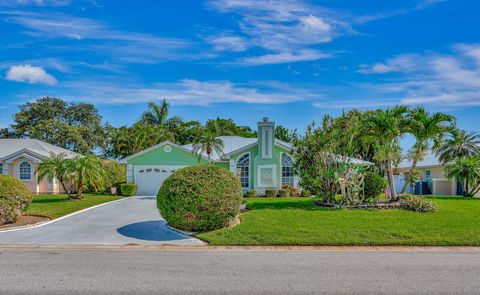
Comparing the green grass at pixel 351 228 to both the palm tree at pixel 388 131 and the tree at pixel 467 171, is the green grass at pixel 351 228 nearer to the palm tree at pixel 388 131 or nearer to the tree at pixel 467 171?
the palm tree at pixel 388 131

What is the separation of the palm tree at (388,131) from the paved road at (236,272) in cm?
744

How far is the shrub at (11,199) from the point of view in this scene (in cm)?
1447

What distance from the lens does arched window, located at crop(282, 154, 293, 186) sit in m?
29.3

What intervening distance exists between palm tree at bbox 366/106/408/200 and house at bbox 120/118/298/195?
10156 millimetres

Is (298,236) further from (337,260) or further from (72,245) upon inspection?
(72,245)

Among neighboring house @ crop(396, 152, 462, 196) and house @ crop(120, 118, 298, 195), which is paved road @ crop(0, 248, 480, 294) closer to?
house @ crop(120, 118, 298, 195)

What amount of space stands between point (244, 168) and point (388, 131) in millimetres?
13281

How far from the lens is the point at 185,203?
42.7 feet

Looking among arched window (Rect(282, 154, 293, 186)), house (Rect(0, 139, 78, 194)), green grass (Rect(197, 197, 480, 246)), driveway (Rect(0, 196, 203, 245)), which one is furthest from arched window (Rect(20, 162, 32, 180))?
green grass (Rect(197, 197, 480, 246))

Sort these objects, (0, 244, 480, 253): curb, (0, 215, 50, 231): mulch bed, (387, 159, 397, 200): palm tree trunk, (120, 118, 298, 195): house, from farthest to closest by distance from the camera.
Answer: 1. (120, 118, 298, 195): house
2. (387, 159, 397, 200): palm tree trunk
3. (0, 215, 50, 231): mulch bed
4. (0, 244, 480, 253): curb

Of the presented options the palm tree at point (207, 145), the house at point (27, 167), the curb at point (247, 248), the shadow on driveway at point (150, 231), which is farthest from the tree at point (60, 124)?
the curb at point (247, 248)

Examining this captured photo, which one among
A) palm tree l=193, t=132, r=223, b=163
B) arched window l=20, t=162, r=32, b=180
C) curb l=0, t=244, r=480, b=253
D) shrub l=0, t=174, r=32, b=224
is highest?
palm tree l=193, t=132, r=223, b=163

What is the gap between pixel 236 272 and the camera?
8750mm

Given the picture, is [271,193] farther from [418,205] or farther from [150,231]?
[150,231]
